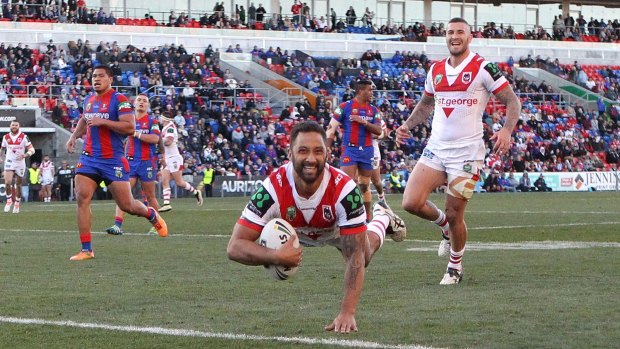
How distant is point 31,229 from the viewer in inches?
831

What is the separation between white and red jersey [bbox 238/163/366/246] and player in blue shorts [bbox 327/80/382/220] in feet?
41.0

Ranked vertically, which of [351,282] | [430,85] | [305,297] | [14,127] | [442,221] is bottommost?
[14,127]

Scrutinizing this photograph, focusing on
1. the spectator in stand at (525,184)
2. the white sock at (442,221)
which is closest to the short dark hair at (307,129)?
the white sock at (442,221)

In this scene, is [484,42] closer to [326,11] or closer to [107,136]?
[326,11]

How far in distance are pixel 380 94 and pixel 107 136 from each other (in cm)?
3953

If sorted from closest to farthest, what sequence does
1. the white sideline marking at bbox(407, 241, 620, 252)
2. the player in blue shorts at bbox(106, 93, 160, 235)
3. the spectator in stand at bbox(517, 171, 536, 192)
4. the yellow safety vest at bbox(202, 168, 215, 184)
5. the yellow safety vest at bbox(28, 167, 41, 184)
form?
the white sideline marking at bbox(407, 241, 620, 252) < the player in blue shorts at bbox(106, 93, 160, 235) < the yellow safety vest at bbox(28, 167, 41, 184) < the yellow safety vest at bbox(202, 168, 215, 184) < the spectator in stand at bbox(517, 171, 536, 192)

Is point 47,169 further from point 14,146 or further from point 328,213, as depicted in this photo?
point 328,213

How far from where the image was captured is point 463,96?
11.3 m

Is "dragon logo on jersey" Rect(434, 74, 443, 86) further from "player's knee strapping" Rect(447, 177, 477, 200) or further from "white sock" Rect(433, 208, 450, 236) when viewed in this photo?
"white sock" Rect(433, 208, 450, 236)

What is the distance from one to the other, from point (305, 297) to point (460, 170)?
229cm

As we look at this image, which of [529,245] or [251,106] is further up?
[529,245]

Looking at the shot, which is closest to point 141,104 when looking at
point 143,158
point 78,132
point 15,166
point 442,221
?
point 143,158

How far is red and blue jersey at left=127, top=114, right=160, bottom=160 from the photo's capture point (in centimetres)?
2102

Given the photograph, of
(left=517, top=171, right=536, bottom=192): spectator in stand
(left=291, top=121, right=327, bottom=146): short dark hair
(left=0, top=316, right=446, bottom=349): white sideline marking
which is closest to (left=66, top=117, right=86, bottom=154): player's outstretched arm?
(left=0, top=316, right=446, bottom=349): white sideline marking
